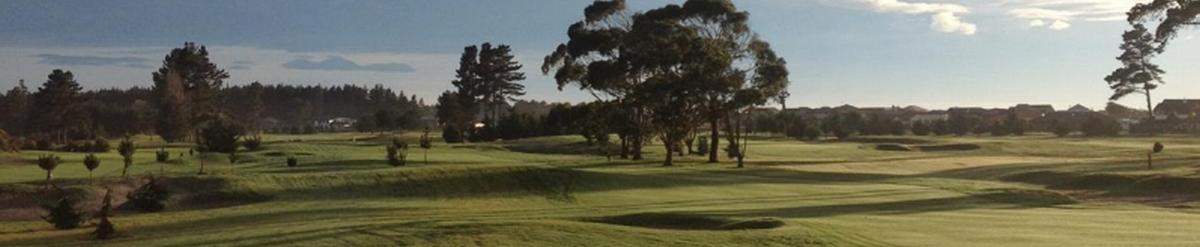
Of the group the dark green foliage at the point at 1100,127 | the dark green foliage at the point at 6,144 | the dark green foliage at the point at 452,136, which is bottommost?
the dark green foliage at the point at 6,144

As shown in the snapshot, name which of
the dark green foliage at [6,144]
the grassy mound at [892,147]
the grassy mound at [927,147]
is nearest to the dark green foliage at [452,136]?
the grassy mound at [892,147]

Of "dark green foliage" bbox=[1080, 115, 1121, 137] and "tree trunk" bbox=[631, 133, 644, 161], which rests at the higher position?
"dark green foliage" bbox=[1080, 115, 1121, 137]

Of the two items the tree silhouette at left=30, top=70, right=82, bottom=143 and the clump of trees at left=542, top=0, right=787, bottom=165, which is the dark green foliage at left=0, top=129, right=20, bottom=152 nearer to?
the clump of trees at left=542, top=0, right=787, bottom=165

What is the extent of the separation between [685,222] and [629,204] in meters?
8.77

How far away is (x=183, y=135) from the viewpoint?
105 metres

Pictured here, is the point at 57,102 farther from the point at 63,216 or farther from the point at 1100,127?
the point at 1100,127

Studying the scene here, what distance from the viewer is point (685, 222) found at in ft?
76.9

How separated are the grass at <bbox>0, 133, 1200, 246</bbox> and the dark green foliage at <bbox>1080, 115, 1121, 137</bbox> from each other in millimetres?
52041

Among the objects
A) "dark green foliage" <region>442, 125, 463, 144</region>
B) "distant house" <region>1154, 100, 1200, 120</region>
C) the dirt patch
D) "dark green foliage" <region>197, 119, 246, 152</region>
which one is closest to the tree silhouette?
"dark green foliage" <region>442, 125, 463, 144</region>

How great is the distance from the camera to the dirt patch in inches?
842

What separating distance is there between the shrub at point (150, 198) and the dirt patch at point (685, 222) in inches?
638

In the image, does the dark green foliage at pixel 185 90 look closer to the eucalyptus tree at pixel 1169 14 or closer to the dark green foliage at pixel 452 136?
the dark green foliage at pixel 452 136

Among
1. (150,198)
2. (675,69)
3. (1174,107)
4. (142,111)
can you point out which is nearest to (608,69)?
(675,69)

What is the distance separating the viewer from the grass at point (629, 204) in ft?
63.2
